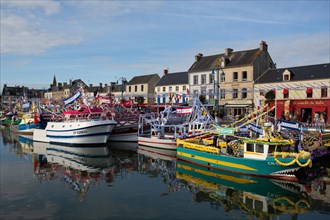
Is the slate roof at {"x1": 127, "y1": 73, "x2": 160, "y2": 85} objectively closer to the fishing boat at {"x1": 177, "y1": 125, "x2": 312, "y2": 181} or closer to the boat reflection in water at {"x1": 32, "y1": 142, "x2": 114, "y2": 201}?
the boat reflection in water at {"x1": 32, "y1": 142, "x2": 114, "y2": 201}

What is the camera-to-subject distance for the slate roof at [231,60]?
48.8m

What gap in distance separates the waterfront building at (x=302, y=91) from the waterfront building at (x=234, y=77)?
247 cm

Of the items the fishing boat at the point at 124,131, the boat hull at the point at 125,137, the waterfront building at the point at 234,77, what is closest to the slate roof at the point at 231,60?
the waterfront building at the point at 234,77

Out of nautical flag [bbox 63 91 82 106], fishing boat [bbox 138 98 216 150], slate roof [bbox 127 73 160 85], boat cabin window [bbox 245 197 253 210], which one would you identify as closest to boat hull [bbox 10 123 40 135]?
nautical flag [bbox 63 91 82 106]

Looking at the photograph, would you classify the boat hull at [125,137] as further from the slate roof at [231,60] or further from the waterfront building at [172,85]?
the slate roof at [231,60]

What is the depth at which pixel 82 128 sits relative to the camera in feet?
107

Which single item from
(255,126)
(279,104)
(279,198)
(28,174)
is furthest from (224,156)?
(279,104)

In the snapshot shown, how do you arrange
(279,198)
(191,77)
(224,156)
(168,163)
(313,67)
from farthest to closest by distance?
(191,77)
(313,67)
(168,163)
(224,156)
(279,198)

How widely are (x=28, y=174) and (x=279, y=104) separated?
35350 mm

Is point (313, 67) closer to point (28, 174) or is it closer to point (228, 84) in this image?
point (228, 84)

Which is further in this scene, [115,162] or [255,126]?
[115,162]

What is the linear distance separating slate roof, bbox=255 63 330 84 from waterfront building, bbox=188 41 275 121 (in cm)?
150

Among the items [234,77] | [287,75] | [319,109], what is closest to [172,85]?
[234,77]

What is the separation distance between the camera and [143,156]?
89.8 feet
